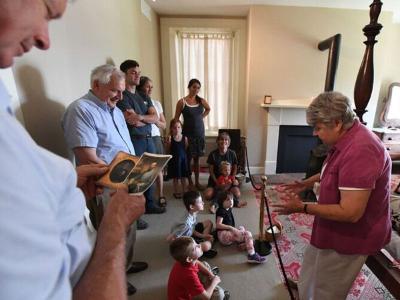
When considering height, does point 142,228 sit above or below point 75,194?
below

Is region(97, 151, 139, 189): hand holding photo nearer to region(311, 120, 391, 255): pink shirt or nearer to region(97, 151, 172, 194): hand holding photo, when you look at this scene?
region(97, 151, 172, 194): hand holding photo

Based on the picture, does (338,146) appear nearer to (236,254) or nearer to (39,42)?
(39,42)

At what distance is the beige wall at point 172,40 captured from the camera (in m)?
3.64

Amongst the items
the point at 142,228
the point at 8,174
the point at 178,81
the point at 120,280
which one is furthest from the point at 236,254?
the point at 178,81

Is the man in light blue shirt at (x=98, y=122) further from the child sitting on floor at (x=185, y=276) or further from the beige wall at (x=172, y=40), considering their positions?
the beige wall at (x=172, y=40)

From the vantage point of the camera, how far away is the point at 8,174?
29 cm

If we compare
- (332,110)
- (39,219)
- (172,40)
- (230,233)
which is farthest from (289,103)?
(39,219)

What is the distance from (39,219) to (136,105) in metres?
1.99

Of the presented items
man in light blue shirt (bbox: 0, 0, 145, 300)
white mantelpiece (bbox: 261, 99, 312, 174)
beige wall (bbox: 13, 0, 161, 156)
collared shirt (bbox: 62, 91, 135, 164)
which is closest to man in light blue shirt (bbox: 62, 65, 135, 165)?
collared shirt (bbox: 62, 91, 135, 164)

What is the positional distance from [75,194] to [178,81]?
373cm

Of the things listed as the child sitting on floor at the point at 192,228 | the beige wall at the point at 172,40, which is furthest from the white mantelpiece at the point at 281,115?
the child sitting on floor at the point at 192,228

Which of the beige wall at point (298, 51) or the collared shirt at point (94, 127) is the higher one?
the beige wall at point (298, 51)

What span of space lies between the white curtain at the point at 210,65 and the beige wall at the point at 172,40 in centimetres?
11

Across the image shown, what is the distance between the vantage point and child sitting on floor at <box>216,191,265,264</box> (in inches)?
74.5
